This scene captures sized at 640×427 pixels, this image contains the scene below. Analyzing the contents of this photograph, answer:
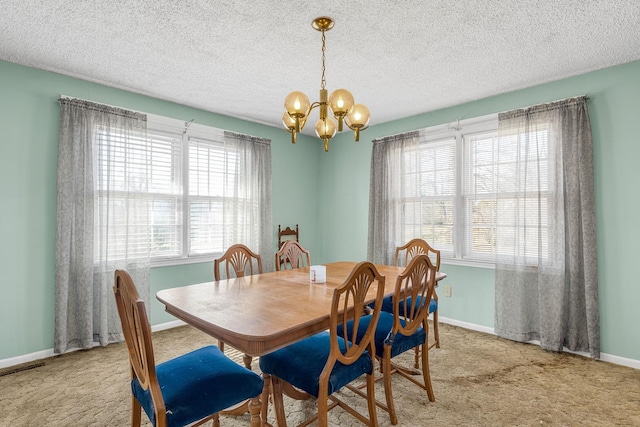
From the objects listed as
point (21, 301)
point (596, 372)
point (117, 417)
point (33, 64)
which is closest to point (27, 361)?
point (21, 301)

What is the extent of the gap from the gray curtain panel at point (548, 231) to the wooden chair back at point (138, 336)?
3211mm

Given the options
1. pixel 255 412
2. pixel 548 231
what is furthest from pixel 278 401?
pixel 548 231

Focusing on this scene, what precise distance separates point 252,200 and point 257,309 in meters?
2.63

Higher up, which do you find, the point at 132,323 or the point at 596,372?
the point at 132,323

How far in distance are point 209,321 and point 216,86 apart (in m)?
2.49

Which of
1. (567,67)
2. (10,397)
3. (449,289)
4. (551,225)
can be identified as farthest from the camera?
(449,289)

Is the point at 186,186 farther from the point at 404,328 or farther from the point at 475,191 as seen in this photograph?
the point at 475,191

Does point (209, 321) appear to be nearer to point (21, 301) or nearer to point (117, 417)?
point (117, 417)

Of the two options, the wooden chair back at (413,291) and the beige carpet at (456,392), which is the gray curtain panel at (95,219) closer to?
the beige carpet at (456,392)

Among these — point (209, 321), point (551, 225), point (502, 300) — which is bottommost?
point (502, 300)

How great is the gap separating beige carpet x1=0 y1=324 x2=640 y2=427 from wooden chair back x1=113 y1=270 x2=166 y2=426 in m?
0.83

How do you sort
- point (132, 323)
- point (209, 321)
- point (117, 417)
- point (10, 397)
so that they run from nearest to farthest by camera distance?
point (132, 323) → point (209, 321) → point (117, 417) → point (10, 397)

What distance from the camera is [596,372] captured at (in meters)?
2.60

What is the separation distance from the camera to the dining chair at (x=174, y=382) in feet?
4.25
